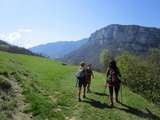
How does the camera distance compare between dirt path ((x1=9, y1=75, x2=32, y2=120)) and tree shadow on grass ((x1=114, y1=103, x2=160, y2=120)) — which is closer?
dirt path ((x1=9, y1=75, x2=32, y2=120))

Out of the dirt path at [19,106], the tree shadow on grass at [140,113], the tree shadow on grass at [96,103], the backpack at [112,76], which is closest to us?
the dirt path at [19,106]

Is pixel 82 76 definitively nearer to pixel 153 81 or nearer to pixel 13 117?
pixel 13 117

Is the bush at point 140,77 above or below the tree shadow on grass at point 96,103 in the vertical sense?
below

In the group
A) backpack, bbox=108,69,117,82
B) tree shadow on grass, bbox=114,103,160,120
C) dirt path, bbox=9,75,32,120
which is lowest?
tree shadow on grass, bbox=114,103,160,120

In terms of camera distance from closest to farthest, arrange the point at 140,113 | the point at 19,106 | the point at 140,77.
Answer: the point at 19,106 → the point at 140,113 → the point at 140,77

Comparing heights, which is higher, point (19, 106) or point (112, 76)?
point (112, 76)

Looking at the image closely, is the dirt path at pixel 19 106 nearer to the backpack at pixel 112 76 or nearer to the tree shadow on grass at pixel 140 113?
the backpack at pixel 112 76

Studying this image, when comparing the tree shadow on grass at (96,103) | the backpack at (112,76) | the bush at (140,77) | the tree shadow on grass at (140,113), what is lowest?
the bush at (140,77)

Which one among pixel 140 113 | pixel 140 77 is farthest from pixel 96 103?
pixel 140 77

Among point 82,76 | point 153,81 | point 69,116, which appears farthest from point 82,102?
point 153,81

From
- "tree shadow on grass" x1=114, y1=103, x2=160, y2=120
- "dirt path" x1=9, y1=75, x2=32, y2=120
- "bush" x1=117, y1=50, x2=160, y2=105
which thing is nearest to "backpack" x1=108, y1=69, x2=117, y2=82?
"tree shadow on grass" x1=114, y1=103, x2=160, y2=120

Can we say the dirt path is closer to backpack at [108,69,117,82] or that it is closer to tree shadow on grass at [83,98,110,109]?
tree shadow on grass at [83,98,110,109]

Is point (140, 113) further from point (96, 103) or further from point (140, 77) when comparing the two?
point (140, 77)

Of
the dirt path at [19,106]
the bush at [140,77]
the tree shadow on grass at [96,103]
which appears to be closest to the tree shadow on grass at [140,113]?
the tree shadow on grass at [96,103]
